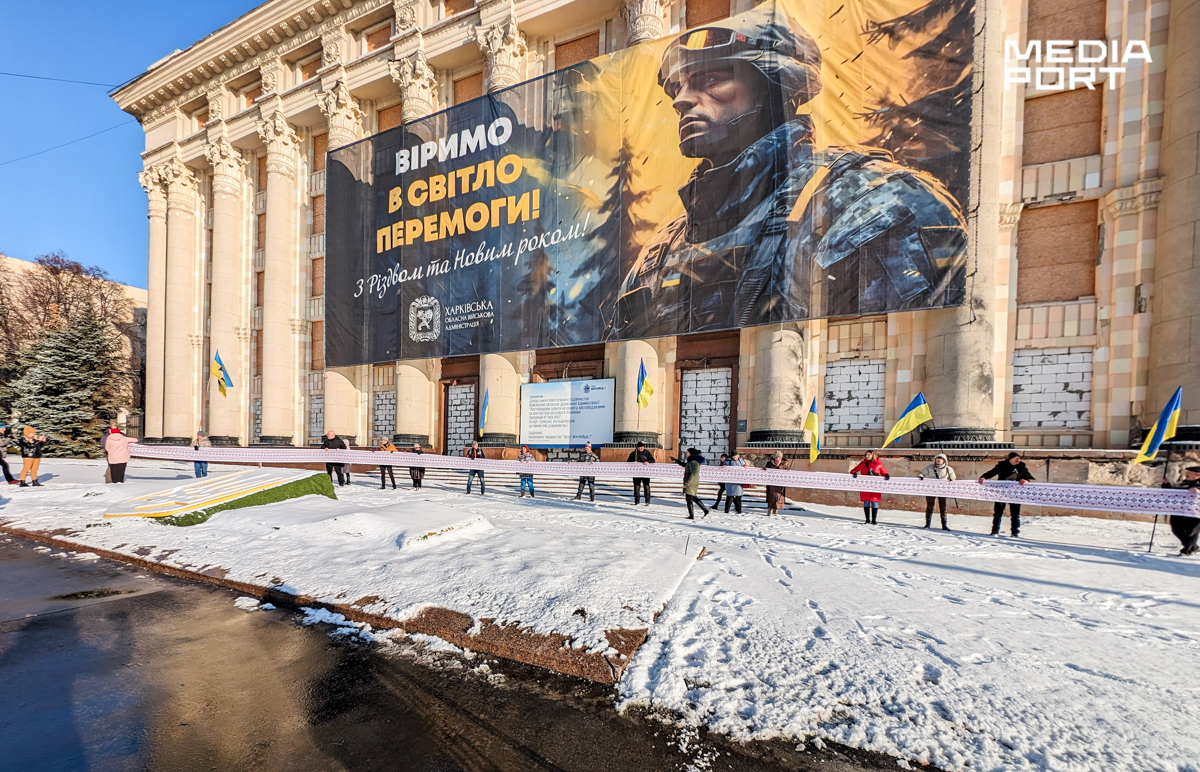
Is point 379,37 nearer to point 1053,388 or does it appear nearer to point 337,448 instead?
point 337,448

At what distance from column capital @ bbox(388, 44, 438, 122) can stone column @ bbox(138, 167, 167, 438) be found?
2104cm

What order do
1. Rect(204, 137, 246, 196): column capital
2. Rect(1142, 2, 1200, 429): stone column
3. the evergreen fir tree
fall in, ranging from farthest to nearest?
1. Rect(204, 137, 246, 196): column capital
2. the evergreen fir tree
3. Rect(1142, 2, 1200, 429): stone column

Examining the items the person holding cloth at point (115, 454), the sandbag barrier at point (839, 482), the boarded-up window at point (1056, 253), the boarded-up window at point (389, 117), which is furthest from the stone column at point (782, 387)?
the boarded-up window at point (389, 117)

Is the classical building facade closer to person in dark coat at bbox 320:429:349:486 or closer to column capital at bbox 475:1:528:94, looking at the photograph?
column capital at bbox 475:1:528:94

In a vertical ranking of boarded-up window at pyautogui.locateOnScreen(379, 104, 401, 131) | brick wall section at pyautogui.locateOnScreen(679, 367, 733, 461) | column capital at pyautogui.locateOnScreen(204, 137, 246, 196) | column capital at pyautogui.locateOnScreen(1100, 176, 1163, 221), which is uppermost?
boarded-up window at pyautogui.locateOnScreen(379, 104, 401, 131)

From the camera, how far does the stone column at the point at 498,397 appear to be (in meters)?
18.8

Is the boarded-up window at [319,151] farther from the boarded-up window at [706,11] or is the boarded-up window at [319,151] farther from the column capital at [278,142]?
the boarded-up window at [706,11]

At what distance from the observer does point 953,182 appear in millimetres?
12227

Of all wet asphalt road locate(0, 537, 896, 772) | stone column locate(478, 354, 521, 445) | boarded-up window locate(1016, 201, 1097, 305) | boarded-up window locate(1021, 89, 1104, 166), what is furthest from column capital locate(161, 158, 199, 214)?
boarded-up window locate(1016, 201, 1097, 305)

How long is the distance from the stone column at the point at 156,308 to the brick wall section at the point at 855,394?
122ft

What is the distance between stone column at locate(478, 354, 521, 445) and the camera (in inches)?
740

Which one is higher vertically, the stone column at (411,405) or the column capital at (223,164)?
the column capital at (223,164)

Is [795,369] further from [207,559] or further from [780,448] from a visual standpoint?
[207,559]

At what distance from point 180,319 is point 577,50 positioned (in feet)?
92.5
